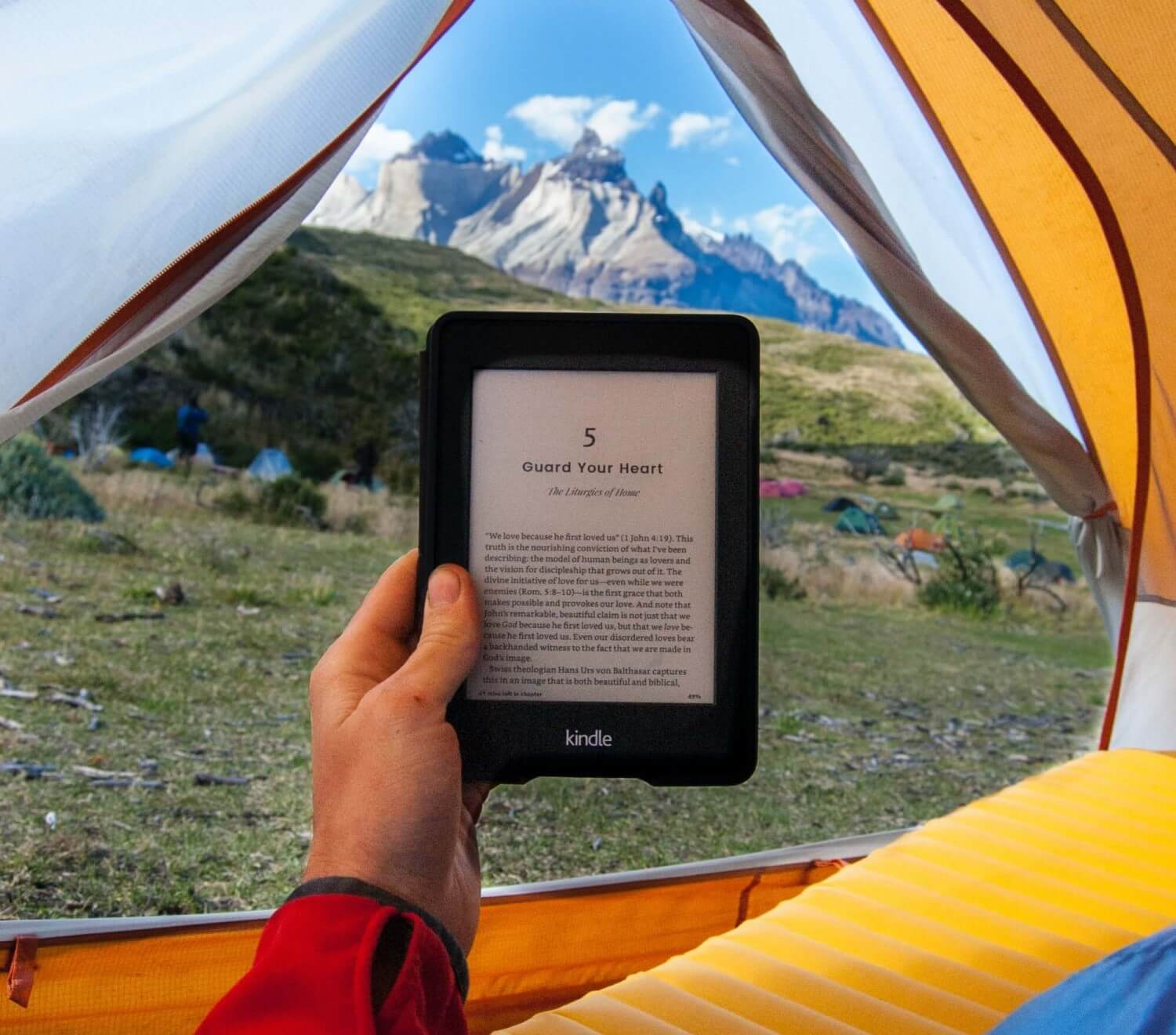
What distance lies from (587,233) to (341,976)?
45.7 feet

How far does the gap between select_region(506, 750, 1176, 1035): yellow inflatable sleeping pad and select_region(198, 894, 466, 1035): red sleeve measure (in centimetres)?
54

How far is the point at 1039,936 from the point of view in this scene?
1.24 m

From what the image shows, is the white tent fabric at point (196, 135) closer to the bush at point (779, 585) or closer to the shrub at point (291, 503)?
the bush at point (779, 585)

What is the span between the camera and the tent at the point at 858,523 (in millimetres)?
6117

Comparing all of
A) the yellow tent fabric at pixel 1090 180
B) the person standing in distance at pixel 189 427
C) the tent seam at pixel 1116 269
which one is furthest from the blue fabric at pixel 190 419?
the tent seam at pixel 1116 269

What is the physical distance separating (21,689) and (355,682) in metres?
2.73

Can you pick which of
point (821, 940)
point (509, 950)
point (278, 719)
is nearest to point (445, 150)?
point (278, 719)

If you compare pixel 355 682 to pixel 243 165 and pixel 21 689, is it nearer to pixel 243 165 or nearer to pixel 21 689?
pixel 243 165

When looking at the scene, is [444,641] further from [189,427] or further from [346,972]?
[189,427]

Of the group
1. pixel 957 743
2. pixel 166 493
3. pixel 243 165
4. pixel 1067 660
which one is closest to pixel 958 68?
pixel 243 165

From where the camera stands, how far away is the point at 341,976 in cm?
50

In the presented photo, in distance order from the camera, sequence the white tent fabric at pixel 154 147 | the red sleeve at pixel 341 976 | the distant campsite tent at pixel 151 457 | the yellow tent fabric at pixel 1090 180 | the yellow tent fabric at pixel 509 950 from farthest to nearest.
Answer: the distant campsite tent at pixel 151 457, the yellow tent fabric at pixel 1090 180, the yellow tent fabric at pixel 509 950, the white tent fabric at pixel 154 147, the red sleeve at pixel 341 976

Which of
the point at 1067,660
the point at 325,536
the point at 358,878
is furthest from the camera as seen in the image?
the point at 325,536

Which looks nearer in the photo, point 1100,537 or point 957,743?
point 1100,537
